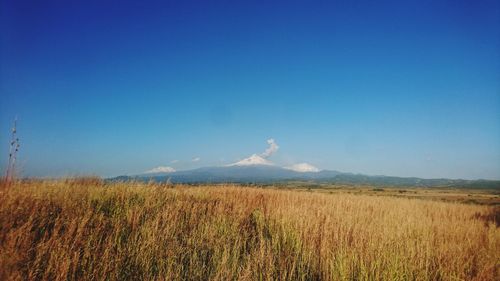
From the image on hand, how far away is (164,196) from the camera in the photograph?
8477 mm

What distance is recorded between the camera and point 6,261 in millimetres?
2420

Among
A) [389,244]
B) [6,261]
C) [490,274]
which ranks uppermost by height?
[6,261]

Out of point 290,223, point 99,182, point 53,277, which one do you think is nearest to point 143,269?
point 53,277

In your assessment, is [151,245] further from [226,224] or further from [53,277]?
[226,224]

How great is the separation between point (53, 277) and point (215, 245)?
234 centimetres

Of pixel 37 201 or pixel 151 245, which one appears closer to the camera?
pixel 151 245

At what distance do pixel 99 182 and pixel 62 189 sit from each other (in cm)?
434

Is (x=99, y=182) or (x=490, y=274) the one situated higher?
(x=99, y=182)

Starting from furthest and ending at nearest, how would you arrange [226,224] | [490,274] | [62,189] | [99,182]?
[99,182] → [62,189] → [226,224] → [490,274]

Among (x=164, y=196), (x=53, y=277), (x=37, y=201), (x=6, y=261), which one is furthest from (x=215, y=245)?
(x=164, y=196)

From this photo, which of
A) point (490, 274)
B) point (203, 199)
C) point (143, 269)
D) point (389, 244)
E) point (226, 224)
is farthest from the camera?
point (203, 199)

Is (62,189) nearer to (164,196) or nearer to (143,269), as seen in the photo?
(164,196)

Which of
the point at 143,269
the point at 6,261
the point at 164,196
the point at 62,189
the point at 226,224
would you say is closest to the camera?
the point at 6,261

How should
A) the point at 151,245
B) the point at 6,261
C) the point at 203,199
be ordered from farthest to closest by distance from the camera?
the point at 203,199, the point at 151,245, the point at 6,261
